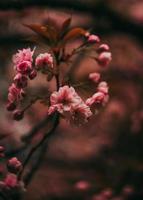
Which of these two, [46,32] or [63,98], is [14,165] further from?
[46,32]

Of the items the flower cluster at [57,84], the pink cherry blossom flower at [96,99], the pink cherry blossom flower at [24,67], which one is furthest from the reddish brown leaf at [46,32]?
the pink cherry blossom flower at [96,99]

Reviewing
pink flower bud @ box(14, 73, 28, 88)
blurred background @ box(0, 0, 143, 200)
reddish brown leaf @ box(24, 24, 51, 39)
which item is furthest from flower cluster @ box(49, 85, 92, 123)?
blurred background @ box(0, 0, 143, 200)

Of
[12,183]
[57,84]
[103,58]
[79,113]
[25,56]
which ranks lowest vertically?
[12,183]

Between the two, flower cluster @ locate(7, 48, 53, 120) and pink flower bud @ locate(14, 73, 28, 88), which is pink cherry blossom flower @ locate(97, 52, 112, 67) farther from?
pink flower bud @ locate(14, 73, 28, 88)

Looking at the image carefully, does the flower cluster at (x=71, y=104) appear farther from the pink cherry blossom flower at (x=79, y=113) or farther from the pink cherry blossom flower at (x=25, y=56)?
the pink cherry blossom flower at (x=25, y=56)

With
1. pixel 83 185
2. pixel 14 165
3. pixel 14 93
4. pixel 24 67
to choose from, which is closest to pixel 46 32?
pixel 24 67

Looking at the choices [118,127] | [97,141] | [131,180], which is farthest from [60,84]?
[97,141]
